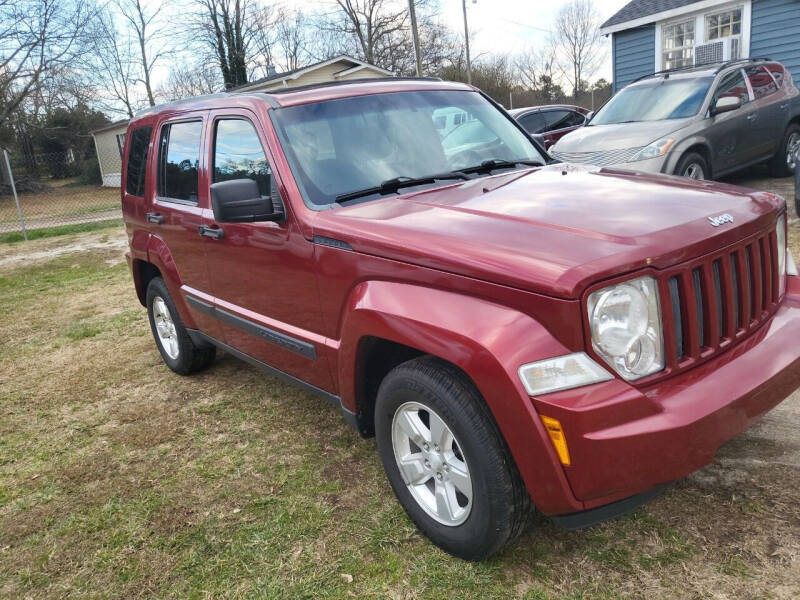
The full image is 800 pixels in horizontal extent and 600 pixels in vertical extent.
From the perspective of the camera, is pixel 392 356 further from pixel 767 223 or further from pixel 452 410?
pixel 767 223

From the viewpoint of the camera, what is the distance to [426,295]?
248 cm

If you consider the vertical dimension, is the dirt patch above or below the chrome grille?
below

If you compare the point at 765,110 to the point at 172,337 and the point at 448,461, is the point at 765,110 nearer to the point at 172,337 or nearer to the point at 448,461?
the point at 172,337

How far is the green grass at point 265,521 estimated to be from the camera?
255 centimetres

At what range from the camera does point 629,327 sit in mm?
2189

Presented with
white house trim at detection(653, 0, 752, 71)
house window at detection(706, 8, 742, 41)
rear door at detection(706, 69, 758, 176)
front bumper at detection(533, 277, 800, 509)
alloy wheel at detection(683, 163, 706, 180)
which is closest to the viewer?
front bumper at detection(533, 277, 800, 509)

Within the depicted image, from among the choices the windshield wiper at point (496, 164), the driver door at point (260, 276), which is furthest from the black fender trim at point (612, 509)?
the windshield wiper at point (496, 164)

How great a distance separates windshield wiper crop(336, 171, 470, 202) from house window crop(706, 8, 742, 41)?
47.1 feet

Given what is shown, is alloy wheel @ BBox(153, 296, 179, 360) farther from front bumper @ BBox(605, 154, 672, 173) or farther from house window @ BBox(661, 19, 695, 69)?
house window @ BBox(661, 19, 695, 69)

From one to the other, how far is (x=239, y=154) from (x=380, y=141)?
31.8 inches

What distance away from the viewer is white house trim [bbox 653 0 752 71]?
1437cm

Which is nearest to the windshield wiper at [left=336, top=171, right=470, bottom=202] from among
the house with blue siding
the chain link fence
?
the house with blue siding

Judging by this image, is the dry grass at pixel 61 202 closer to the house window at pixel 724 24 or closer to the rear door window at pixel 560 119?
the rear door window at pixel 560 119

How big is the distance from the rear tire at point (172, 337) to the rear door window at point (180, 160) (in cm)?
82
